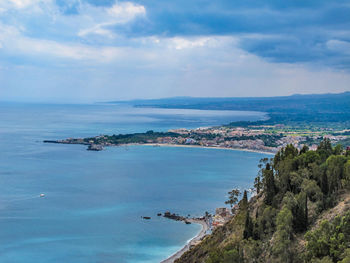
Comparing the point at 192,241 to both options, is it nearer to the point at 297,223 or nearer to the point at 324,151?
the point at 324,151

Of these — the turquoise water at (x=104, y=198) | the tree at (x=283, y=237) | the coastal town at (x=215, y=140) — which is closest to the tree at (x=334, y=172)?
the tree at (x=283, y=237)

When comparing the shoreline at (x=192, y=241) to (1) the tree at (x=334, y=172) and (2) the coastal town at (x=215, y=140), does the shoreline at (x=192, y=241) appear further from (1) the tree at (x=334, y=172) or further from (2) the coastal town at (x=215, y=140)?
(2) the coastal town at (x=215, y=140)

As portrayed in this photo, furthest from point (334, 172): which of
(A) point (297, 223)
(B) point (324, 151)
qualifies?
(B) point (324, 151)

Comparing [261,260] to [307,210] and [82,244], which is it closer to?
[307,210]

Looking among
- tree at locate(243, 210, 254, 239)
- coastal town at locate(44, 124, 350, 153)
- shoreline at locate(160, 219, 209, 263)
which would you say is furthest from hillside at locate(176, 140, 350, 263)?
coastal town at locate(44, 124, 350, 153)

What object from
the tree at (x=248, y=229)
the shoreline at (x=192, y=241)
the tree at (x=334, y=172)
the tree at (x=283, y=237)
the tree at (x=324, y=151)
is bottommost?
the shoreline at (x=192, y=241)

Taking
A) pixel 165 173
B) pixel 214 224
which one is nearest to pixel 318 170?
pixel 214 224

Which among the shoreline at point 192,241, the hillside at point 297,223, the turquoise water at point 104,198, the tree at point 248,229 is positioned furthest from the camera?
the turquoise water at point 104,198
